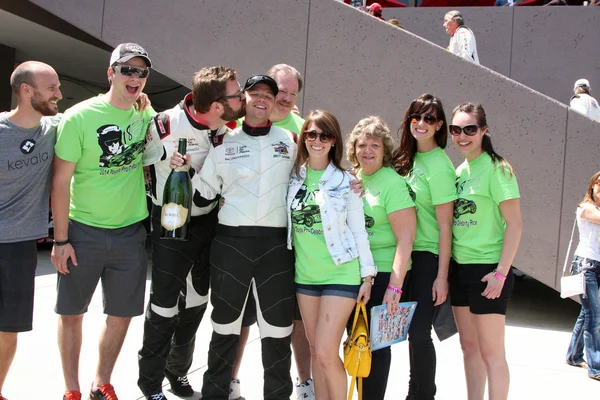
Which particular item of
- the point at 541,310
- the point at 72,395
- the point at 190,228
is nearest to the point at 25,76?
the point at 190,228

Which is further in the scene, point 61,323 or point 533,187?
point 533,187

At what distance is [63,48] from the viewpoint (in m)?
11.7

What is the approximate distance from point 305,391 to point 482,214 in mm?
1705

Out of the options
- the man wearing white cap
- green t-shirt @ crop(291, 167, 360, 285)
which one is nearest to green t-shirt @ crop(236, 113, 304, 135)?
green t-shirt @ crop(291, 167, 360, 285)

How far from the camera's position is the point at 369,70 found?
7492 mm

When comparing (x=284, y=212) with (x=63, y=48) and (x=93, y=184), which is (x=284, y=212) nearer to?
(x=93, y=184)

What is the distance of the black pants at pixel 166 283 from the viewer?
3.83 metres

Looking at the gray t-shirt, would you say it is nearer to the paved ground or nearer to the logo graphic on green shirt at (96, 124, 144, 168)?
the logo graphic on green shirt at (96, 124, 144, 168)

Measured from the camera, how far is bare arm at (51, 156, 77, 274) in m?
3.54

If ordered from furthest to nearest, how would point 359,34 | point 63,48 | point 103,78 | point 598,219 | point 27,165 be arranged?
point 103,78
point 63,48
point 359,34
point 598,219
point 27,165

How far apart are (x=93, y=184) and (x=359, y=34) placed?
15.7 ft

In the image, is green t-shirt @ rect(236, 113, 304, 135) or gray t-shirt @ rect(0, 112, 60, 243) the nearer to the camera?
gray t-shirt @ rect(0, 112, 60, 243)

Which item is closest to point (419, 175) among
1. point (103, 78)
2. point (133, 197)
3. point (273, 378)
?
point (273, 378)

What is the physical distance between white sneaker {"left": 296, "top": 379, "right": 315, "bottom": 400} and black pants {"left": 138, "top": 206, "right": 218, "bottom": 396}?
923 mm
